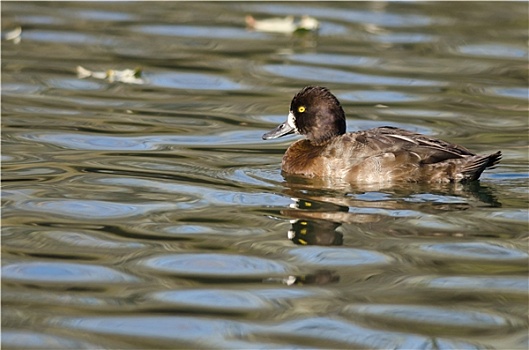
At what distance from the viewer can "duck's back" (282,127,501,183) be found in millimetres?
8766

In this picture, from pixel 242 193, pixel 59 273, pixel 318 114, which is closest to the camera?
pixel 59 273

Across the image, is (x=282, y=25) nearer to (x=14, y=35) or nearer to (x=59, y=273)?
(x=14, y=35)

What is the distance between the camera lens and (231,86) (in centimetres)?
1255

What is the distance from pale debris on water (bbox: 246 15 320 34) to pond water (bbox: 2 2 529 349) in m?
0.11

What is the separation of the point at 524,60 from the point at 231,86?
377 centimetres

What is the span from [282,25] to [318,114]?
5.74 metres

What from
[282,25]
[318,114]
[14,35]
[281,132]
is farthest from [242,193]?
[282,25]

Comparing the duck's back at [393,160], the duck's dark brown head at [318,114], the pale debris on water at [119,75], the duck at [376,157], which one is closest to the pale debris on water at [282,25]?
the pale debris on water at [119,75]

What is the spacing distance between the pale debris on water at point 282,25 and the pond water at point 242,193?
0.11 m

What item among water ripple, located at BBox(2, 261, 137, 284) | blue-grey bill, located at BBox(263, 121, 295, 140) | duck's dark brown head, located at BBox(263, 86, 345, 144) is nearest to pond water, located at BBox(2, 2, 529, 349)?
water ripple, located at BBox(2, 261, 137, 284)

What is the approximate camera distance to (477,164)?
866cm

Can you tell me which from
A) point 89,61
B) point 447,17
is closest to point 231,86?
point 89,61

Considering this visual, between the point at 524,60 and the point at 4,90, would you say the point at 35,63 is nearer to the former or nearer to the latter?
the point at 4,90

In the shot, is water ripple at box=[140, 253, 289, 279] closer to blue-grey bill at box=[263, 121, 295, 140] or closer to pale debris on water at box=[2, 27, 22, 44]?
blue-grey bill at box=[263, 121, 295, 140]
